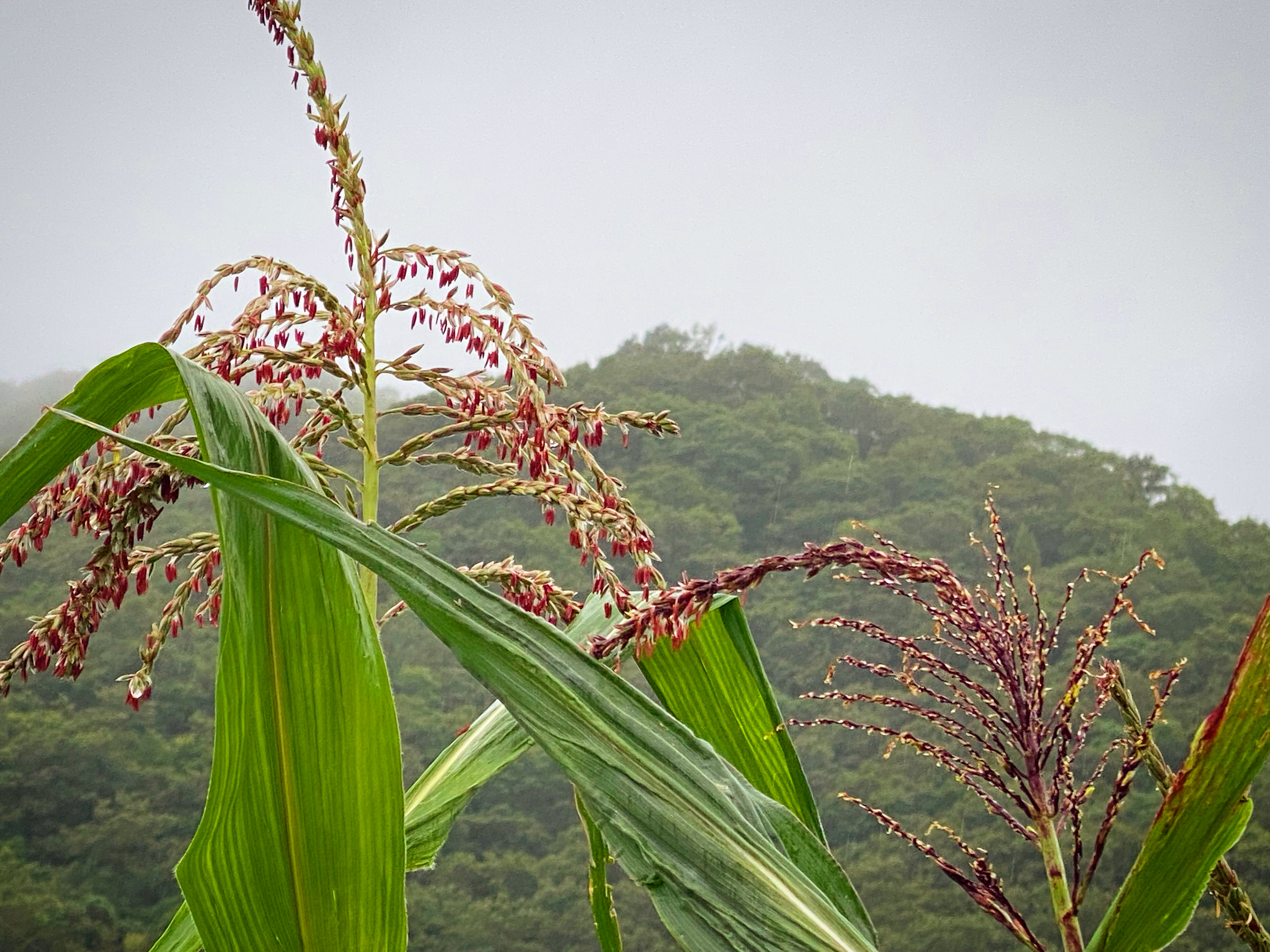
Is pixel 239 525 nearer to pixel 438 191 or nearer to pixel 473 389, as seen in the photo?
pixel 473 389

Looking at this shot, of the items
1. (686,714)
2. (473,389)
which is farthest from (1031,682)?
(473,389)

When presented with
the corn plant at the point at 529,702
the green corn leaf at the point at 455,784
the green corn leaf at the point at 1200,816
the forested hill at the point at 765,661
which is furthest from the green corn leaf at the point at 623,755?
the forested hill at the point at 765,661

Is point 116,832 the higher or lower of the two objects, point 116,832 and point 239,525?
the lower

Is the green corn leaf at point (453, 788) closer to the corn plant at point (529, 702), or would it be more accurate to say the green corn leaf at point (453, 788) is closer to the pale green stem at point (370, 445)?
the corn plant at point (529, 702)

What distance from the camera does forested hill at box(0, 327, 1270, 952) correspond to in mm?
16047

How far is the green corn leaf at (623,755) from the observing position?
36 cm

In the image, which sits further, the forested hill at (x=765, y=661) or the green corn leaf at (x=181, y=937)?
the forested hill at (x=765, y=661)

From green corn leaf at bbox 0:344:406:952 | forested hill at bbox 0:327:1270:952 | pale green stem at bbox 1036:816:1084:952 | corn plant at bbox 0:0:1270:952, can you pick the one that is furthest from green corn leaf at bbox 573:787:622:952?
forested hill at bbox 0:327:1270:952

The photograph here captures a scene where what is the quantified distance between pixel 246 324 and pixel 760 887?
60cm

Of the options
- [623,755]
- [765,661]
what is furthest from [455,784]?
[765,661]

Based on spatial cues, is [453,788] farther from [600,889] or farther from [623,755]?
[623,755]

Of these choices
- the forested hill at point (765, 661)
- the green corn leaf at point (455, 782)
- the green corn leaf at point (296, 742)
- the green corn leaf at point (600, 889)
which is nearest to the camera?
the green corn leaf at point (296, 742)

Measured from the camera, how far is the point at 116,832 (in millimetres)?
16531

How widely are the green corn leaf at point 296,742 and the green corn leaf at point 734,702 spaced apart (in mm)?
242
